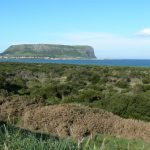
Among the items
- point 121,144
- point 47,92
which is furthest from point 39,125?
point 47,92

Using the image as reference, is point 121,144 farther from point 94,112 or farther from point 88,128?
point 94,112

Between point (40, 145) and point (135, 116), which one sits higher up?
point (40, 145)

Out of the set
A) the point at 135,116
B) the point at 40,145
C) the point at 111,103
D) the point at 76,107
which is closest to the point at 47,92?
the point at 111,103

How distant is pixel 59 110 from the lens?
19.2 meters

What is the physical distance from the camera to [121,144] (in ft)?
46.7

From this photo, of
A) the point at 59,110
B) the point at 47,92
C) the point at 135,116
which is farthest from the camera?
the point at 47,92

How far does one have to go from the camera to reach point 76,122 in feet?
61.1

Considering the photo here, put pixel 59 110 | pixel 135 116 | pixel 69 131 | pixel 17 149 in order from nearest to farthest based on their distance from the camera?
pixel 17 149 → pixel 69 131 → pixel 59 110 → pixel 135 116

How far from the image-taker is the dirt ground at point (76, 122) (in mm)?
17828

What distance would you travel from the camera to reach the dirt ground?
58.5 feet

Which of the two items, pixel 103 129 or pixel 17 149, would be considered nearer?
pixel 17 149

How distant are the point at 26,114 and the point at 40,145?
1214cm

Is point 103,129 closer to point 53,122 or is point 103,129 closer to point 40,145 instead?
point 53,122

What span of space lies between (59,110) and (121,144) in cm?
525
